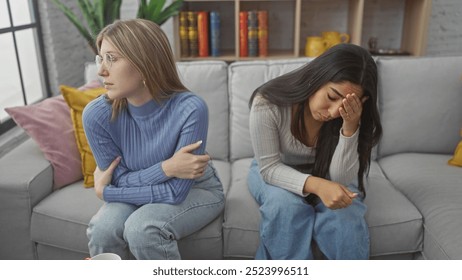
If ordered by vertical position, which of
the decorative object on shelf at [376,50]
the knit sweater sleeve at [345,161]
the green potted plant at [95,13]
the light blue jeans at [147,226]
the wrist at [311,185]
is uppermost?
the green potted plant at [95,13]

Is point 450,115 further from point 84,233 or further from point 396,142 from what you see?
point 84,233

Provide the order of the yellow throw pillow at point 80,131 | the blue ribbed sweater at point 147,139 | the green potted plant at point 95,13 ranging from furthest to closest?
the green potted plant at point 95,13 → the yellow throw pillow at point 80,131 → the blue ribbed sweater at point 147,139

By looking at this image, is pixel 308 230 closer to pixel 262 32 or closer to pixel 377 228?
pixel 377 228

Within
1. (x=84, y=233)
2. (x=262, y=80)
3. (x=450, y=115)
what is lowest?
(x=84, y=233)

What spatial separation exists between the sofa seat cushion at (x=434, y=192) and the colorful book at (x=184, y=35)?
1.23 metres

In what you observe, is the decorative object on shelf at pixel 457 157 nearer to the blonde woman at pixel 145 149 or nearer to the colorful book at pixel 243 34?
the blonde woman at pixel 145 149

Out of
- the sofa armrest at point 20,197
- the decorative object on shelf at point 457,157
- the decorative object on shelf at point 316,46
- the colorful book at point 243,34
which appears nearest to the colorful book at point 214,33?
the colorful book at point 243,34

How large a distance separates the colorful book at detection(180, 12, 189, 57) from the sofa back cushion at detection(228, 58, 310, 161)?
2.65 ft

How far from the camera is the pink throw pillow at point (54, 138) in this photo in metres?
1.36

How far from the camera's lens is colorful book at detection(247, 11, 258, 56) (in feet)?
7.25

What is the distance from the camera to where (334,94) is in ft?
3.29

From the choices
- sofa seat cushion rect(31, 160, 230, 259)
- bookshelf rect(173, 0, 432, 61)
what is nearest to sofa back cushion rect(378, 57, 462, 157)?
sofa seat cushion rect(31, 160, 230, 259)

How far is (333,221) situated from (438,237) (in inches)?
11.7
